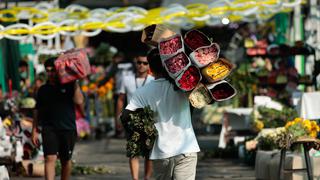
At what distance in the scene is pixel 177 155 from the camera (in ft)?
27.4

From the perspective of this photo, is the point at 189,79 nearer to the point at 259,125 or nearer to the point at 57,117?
the point at 57,117

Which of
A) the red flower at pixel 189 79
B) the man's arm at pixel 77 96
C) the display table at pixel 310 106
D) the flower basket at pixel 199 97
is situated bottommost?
the display table at pixel 310 106

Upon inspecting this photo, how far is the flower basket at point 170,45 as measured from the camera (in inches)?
330

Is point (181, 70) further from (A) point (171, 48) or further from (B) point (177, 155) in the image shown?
(B) point (177, 155)

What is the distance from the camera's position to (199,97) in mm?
8430

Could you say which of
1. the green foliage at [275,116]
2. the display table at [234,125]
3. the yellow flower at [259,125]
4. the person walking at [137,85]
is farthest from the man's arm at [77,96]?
the display table at [234,125]

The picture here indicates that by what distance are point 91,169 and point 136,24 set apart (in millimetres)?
4358

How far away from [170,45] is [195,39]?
30cm

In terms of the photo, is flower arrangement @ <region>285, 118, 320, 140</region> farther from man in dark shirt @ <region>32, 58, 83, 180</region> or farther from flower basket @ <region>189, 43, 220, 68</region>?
flower basket @ <region>189, 43, 220, 68</region>

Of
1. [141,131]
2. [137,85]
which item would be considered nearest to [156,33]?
[141,131]

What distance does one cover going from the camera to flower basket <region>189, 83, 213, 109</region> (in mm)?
8398

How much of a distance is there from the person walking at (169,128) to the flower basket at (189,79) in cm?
18

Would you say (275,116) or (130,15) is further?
(130,15)

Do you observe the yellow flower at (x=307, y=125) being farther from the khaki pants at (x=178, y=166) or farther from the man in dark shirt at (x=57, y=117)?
the khaki pants at (x=178, y=166)
